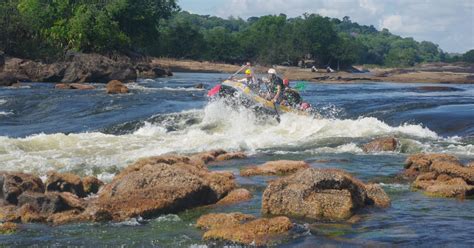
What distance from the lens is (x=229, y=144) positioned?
18828 millimetres

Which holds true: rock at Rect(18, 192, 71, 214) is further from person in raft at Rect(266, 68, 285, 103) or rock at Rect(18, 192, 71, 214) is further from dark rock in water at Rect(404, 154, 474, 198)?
person in raft at Rect(266, 68, 285, 103)

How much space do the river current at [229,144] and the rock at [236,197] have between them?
0.57ft

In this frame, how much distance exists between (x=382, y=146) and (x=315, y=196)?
26.1ft

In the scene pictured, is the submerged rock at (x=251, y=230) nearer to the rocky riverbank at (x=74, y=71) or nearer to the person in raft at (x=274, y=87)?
the person in raft at (x=274, y=87)

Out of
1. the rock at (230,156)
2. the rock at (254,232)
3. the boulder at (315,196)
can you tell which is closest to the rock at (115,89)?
the rock at (230,156)

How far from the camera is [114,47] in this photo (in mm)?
65500

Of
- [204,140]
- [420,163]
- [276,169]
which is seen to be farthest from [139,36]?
[420,163]

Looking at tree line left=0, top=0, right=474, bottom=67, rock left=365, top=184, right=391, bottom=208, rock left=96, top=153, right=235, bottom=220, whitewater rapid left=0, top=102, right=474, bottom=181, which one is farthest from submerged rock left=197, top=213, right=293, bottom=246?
tree line left=0, top=0, right=474, bottom=67

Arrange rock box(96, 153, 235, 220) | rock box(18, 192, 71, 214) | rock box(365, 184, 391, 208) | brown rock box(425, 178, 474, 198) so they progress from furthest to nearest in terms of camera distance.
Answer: brown rock box(425, 178, 474, 198)
rock box(365, 184, 391, 208)
rock box(18, 192, 71, 214)
rock box(96, 153, 235, 220)

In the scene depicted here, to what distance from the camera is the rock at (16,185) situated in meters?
10.5

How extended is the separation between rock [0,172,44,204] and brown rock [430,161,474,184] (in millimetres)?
6738

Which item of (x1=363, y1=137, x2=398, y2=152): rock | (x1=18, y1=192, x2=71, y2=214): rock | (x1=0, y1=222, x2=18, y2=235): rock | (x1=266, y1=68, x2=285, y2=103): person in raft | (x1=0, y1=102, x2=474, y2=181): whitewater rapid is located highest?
(x1=266, y1=68, x2=285, y2=103): person in raft

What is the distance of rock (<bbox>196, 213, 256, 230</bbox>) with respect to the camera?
865 cm

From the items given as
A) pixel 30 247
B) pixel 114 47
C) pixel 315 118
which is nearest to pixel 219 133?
pixel 315 118
